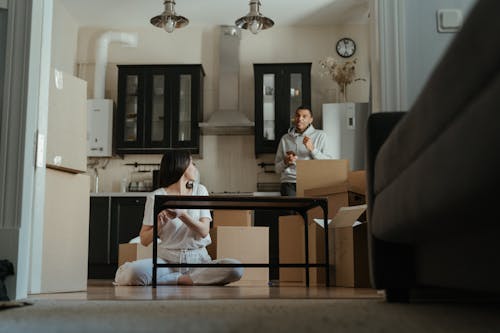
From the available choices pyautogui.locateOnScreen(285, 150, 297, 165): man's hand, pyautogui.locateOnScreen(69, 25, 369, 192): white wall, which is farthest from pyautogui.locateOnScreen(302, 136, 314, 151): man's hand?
pyautogui.locateOnScreen(69, 25, 369, 192): white wall

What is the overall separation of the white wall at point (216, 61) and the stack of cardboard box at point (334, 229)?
282 centimetres

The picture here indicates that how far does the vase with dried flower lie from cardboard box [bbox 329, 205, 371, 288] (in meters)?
3.74

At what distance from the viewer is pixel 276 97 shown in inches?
273

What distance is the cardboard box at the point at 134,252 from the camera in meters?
4.48

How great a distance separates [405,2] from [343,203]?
1735 millimetres

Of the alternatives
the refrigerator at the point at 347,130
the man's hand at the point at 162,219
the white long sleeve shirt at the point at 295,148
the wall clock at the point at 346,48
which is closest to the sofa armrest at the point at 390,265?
the man's hand at the point at 162,219

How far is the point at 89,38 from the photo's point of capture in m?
7.38

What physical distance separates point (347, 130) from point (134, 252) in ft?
9.81

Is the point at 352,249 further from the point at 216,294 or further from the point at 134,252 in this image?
the point at 134,252

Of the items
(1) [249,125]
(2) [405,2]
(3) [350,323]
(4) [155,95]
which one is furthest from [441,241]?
(4) [155,95]

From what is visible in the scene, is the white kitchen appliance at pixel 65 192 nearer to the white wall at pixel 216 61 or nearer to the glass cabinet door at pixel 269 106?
the glass cabinet door at pixel 269 106

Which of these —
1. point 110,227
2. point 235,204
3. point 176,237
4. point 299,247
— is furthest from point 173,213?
point 110,227

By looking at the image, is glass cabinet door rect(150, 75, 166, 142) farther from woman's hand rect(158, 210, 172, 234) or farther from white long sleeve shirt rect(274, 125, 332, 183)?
woman's hand rect(158, 210, 172, 234)

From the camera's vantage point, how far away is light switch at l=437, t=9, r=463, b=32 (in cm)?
229
